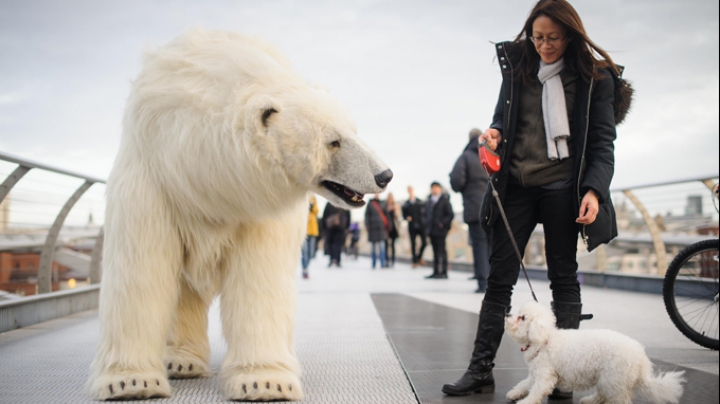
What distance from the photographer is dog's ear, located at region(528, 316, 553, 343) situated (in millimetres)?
2375

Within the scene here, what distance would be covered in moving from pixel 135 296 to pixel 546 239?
5.88 feet

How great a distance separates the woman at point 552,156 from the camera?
2576 millimetres

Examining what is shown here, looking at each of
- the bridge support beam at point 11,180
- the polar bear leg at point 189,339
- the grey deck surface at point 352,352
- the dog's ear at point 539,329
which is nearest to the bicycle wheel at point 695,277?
the grey deck surface at point 352,352

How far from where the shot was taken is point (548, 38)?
2621mm

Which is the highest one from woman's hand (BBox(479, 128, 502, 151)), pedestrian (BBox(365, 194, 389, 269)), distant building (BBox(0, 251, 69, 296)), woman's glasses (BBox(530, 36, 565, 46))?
woman's glasses (BBox(530, 36, 565, 46))

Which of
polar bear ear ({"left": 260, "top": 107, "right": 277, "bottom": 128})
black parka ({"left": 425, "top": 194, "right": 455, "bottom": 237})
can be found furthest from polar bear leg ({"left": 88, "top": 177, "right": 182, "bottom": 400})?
black parka ({"left": 425, "top": 194, "right": 455, "bottom": 237})

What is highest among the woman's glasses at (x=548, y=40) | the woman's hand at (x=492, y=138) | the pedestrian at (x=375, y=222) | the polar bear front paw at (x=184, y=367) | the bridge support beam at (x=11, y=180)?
the woman's glasses at (x=548, y=40)

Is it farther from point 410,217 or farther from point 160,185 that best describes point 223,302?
point 410,217

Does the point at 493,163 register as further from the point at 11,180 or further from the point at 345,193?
the point at 11,180

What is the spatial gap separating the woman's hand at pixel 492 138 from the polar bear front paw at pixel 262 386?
135cm

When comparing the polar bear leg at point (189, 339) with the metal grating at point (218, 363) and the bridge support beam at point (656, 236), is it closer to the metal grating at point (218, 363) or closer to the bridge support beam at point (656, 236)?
the metal grating at point (218, 363)

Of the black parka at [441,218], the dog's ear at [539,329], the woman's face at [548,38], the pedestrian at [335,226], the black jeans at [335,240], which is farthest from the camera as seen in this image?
the black jeans at [335,240]

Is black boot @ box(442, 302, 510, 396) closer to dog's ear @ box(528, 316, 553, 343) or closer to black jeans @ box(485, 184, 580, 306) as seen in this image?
black jeans @ box(485, 184, 580, 306)

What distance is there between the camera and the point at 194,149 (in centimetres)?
240
